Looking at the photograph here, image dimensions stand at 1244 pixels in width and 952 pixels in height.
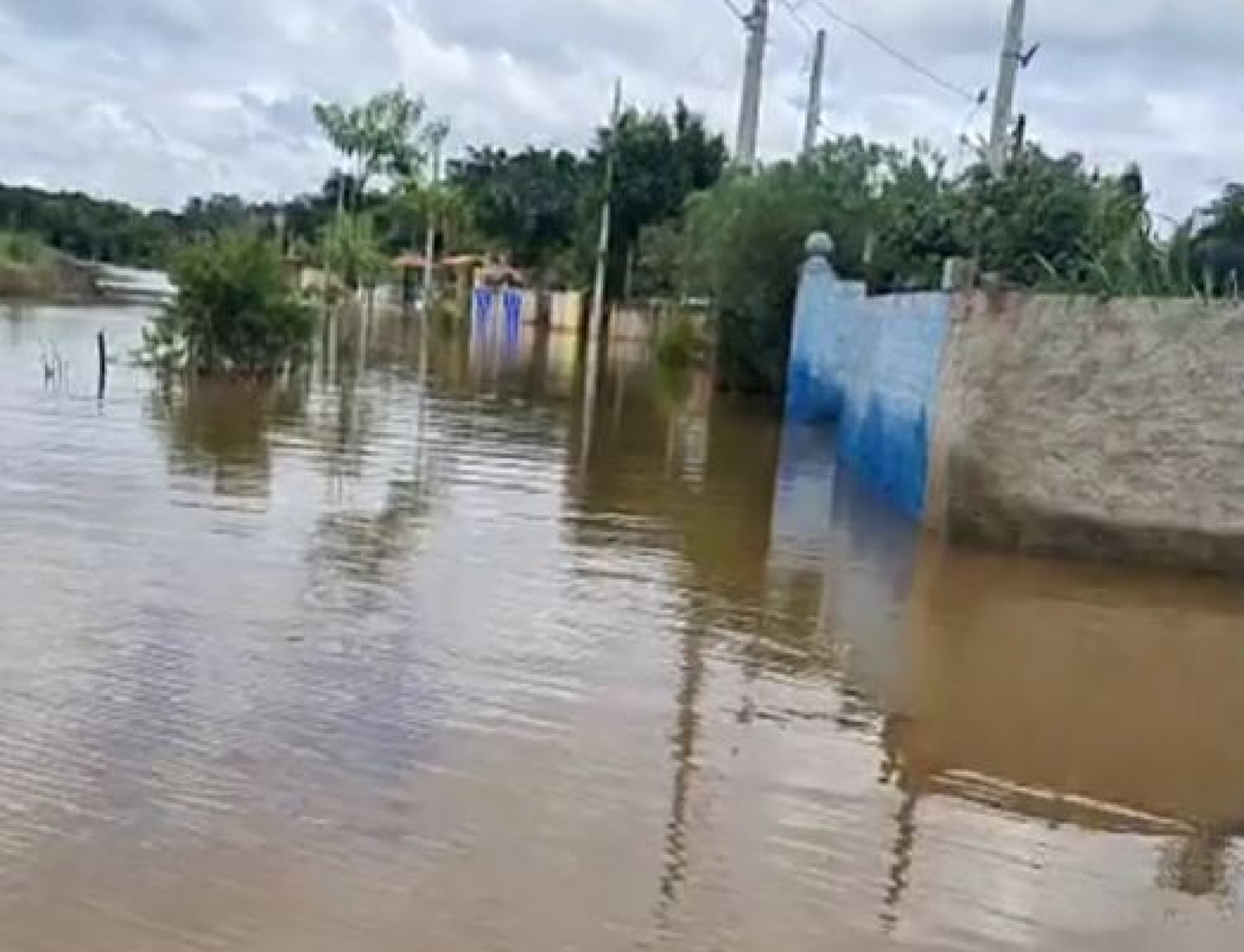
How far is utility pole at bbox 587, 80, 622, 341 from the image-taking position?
4659cm

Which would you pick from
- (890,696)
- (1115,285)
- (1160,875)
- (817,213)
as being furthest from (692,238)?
(1160,875)

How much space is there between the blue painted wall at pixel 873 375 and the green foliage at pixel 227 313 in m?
8.03

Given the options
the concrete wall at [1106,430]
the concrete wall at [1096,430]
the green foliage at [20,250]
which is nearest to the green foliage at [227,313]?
the concrete wall at [1096,430]

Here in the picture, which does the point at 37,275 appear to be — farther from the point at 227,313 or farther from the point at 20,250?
the point at 227,313

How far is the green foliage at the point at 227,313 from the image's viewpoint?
2338 centimetres

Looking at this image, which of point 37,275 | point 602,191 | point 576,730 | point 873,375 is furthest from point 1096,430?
point 37,275

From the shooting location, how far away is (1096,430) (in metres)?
11.4

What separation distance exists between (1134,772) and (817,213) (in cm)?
2116

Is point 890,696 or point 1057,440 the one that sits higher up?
point 1057,440

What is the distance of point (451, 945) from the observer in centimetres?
438

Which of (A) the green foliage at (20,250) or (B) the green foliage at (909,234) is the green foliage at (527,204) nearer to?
(A) the green foliage at (20,250)

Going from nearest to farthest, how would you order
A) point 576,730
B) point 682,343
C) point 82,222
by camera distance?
point 576,730, point 682,343, point 82,222

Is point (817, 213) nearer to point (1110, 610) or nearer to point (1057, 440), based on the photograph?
point (1057, 440)

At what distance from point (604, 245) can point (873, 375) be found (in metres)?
30.4
